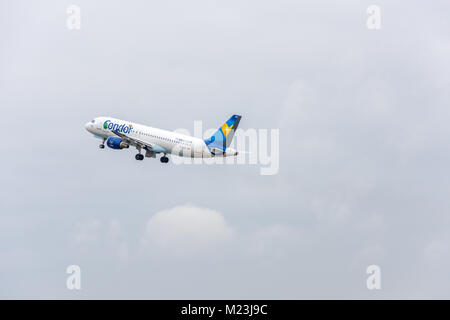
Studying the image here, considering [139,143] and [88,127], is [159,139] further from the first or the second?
[88,127]

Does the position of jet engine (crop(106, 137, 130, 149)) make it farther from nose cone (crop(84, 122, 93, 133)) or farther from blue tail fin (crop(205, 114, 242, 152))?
blue tail fin (crop(205, 114, 242, 152))

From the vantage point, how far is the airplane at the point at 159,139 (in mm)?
166625

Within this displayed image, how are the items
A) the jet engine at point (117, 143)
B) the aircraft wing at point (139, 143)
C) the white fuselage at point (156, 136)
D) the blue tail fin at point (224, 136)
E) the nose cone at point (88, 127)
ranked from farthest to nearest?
the nose cone at point (88, 127) → the jet engine at point (117, 143) → the aircraft wing at point (139, 143) → the white fuselage at point (156, 136) → the blue tail fin at point (224, 136)

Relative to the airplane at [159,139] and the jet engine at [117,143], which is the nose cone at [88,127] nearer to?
the airplane at [159,139]

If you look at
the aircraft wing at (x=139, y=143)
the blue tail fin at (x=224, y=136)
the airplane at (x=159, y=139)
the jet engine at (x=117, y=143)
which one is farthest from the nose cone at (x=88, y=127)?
the blue tail fin at (x=224, y=136)

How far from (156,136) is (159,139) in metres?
0.86

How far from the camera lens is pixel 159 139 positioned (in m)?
171

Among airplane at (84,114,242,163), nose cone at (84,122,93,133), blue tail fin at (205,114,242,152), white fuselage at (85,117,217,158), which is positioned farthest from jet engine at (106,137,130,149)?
blue tail fin at (205,114,242,152)

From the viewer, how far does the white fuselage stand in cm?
16688
